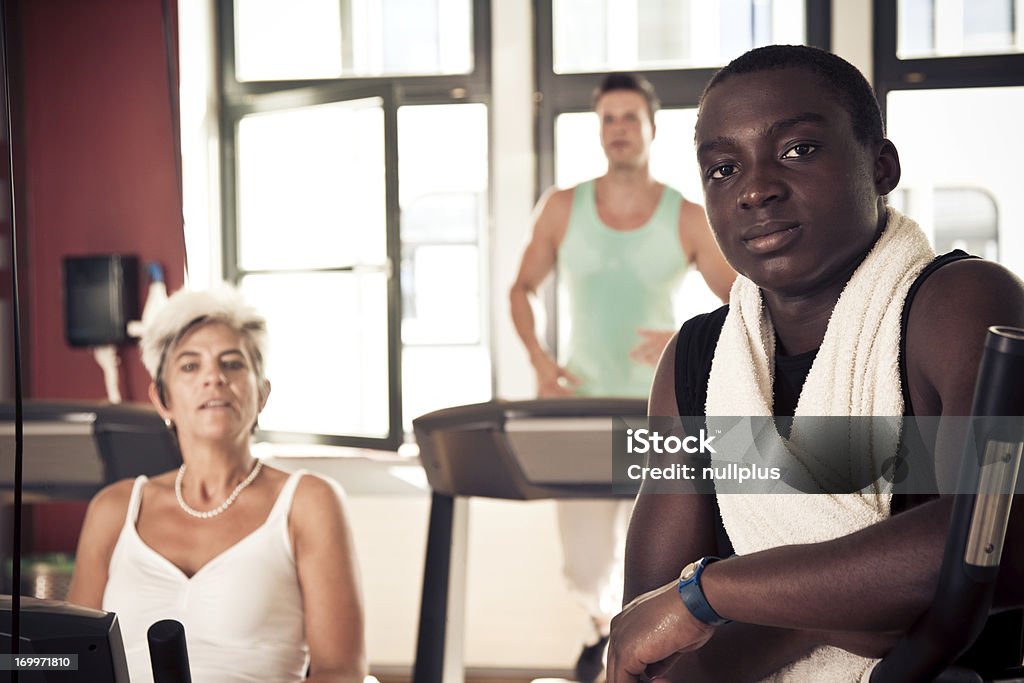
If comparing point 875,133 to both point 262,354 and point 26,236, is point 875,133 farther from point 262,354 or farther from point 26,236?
point 26,236

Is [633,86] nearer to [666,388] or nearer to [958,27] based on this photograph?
[958,27]

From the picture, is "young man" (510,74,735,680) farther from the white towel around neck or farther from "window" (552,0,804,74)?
the white towel around neck

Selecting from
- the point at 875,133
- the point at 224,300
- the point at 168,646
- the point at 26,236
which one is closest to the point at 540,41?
the point at 224,300

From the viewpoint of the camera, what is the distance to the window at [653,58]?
98cm

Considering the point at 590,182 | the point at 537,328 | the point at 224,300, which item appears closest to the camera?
the point at 224,300

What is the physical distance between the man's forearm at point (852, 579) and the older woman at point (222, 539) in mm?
542

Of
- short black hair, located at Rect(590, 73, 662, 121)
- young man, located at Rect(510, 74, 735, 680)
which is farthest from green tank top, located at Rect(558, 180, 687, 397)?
short black hair, located at Rect(590, 73, 662, 121)

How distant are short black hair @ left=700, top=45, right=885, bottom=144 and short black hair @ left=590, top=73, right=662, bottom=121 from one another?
618 millimetres

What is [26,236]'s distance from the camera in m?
1.01

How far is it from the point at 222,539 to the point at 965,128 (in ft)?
2.76

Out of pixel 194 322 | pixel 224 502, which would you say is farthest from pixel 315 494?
pixel 194 322

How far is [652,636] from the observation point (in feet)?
1.79

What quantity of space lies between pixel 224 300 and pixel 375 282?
0.49 m

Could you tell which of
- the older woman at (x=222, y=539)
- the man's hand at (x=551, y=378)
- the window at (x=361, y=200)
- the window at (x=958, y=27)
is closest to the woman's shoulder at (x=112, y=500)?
the older woman at (x=222, y=539)
